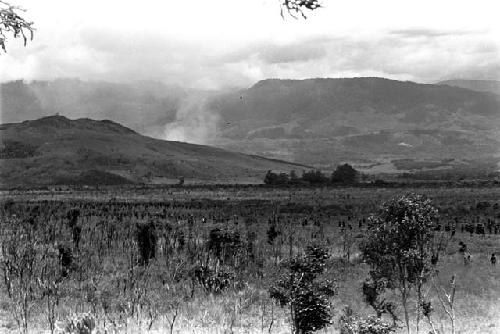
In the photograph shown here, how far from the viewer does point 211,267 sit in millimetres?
47406

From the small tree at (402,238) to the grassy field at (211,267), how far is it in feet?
15.4

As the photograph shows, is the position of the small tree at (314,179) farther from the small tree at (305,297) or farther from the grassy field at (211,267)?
the small tree at (305,297)

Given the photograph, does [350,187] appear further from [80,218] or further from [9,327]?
[9,327]

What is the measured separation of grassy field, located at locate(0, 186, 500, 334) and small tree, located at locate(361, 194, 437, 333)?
15.4 ft

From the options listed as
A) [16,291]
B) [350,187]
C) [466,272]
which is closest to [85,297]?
[16,291]

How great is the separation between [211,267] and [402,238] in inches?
701

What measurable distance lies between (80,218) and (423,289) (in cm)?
5866

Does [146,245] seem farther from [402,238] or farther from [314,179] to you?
[314,179]

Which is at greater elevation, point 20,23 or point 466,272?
point 20,23

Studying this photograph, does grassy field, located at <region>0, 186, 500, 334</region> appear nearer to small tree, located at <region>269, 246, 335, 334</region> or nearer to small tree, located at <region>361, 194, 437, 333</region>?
small tree, located at <region>269, 246, 335, 334</region>

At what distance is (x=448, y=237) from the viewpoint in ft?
232

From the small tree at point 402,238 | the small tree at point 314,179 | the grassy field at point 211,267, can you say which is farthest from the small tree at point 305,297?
the small tree at point 314,179

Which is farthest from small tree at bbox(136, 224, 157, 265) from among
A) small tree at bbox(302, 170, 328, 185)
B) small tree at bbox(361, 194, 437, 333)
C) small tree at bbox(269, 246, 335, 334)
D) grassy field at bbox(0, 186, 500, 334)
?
small tree at bbox(302, 170, 328, 185)

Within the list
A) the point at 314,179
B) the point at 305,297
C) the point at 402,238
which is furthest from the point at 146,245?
the point at 314,179
